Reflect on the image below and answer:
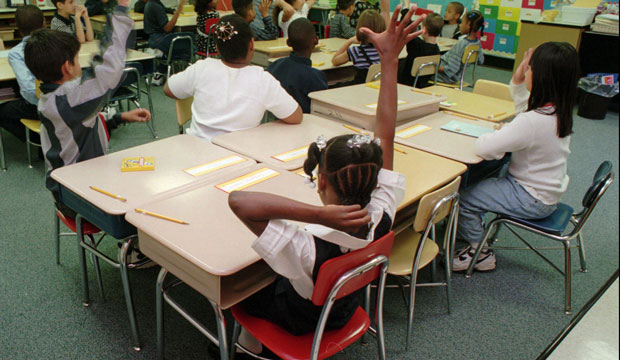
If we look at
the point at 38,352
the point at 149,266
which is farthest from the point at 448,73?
the point at 38,352

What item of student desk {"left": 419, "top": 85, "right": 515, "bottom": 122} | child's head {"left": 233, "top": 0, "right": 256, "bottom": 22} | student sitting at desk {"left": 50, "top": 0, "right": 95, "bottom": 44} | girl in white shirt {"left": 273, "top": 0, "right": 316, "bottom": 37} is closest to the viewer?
student desk {"left": 419, "top": 85, "right": 515, "bottom": 122}

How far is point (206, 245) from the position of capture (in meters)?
1.33

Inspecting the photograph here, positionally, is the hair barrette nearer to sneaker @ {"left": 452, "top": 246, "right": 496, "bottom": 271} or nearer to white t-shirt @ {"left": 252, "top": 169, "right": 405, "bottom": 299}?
white t-shirt @ {"left": 252, "top": 169, "right": 405, "bottom": 299}

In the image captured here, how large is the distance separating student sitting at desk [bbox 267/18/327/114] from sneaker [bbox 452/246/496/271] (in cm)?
130

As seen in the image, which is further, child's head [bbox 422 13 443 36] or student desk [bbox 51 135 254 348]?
child's head [bbox 422 13 443 36]

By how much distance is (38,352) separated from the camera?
179 centimetres

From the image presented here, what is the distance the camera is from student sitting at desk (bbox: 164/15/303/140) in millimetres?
2201

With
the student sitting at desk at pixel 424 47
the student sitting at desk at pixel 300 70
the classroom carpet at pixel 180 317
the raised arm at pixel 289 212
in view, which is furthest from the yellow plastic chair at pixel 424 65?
the raised arm at pixel 289 212

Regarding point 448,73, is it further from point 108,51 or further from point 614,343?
point 614,343

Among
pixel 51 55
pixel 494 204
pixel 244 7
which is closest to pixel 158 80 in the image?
pixel 244 7

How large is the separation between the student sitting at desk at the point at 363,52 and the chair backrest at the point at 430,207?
2.25 metres

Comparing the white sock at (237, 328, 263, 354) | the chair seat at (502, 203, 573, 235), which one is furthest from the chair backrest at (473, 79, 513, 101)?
the white sock at (237, 328, 263, 354)

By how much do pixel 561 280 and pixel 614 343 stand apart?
89.0 inches

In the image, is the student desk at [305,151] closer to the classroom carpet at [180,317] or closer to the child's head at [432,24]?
the classroom carpet at [180,317]
